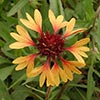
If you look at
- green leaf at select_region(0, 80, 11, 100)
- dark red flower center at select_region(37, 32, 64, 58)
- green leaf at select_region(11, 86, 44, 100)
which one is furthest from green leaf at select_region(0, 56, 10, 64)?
dark red flower center at select_region(37, 32, 64, 58)

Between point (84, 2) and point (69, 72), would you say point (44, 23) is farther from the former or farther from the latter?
point (69, 72)

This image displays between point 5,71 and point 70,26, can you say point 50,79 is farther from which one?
point 5,71

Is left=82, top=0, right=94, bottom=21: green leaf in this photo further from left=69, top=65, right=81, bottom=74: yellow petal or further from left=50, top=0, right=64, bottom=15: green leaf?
left=69, top=65, right=81, bottom=74: yellow petal

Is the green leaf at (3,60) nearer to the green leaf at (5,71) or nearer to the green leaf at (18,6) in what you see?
the green leaf at (5,71)

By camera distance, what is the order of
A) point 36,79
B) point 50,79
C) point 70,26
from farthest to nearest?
1. point 36,79
2. point 70,26
3. point 50,79

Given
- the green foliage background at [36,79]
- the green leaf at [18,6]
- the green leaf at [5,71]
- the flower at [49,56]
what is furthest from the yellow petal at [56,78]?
the green leaf at [18,6]

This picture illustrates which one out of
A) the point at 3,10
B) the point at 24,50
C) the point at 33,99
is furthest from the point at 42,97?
the point at 3,10

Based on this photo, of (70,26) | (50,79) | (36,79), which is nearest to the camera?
(50,79)

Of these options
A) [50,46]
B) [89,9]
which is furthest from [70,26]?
[89,9]
